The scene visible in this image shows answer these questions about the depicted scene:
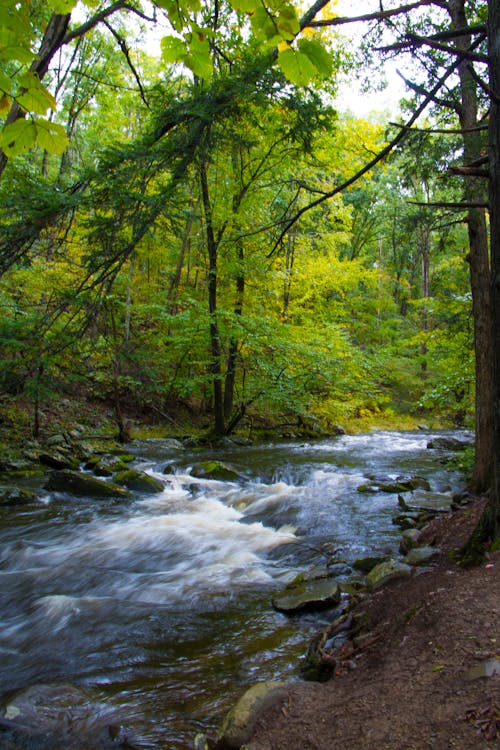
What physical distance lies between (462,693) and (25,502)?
7574 millimetres

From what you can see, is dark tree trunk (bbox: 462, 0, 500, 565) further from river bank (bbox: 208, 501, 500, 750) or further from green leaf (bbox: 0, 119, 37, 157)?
green leaf (bbox: 0, 119, 37, 157)

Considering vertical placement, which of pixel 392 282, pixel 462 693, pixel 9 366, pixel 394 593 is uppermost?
pixel 392 282

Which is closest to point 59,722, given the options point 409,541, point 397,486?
point 409,541

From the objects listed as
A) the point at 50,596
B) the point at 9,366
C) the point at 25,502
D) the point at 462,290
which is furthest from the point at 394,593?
the point at 462,290

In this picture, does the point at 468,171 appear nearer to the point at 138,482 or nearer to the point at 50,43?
the point at 50,43

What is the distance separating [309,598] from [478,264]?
16.5ft

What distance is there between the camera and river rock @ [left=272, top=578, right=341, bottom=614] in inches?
162

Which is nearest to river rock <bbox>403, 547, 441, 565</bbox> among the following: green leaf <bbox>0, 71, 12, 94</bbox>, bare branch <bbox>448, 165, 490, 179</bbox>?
bare branch <bbox>448, 165, 490, 179</bbox>

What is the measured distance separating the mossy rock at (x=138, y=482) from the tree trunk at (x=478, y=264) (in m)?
5.72

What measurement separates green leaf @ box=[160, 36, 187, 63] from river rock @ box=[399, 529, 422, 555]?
4996 millimetres

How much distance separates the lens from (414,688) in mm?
2162

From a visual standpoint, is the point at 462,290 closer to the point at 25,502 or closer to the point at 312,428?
the point at 312,428

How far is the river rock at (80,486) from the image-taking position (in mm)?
8430

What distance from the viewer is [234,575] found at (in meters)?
5.22
